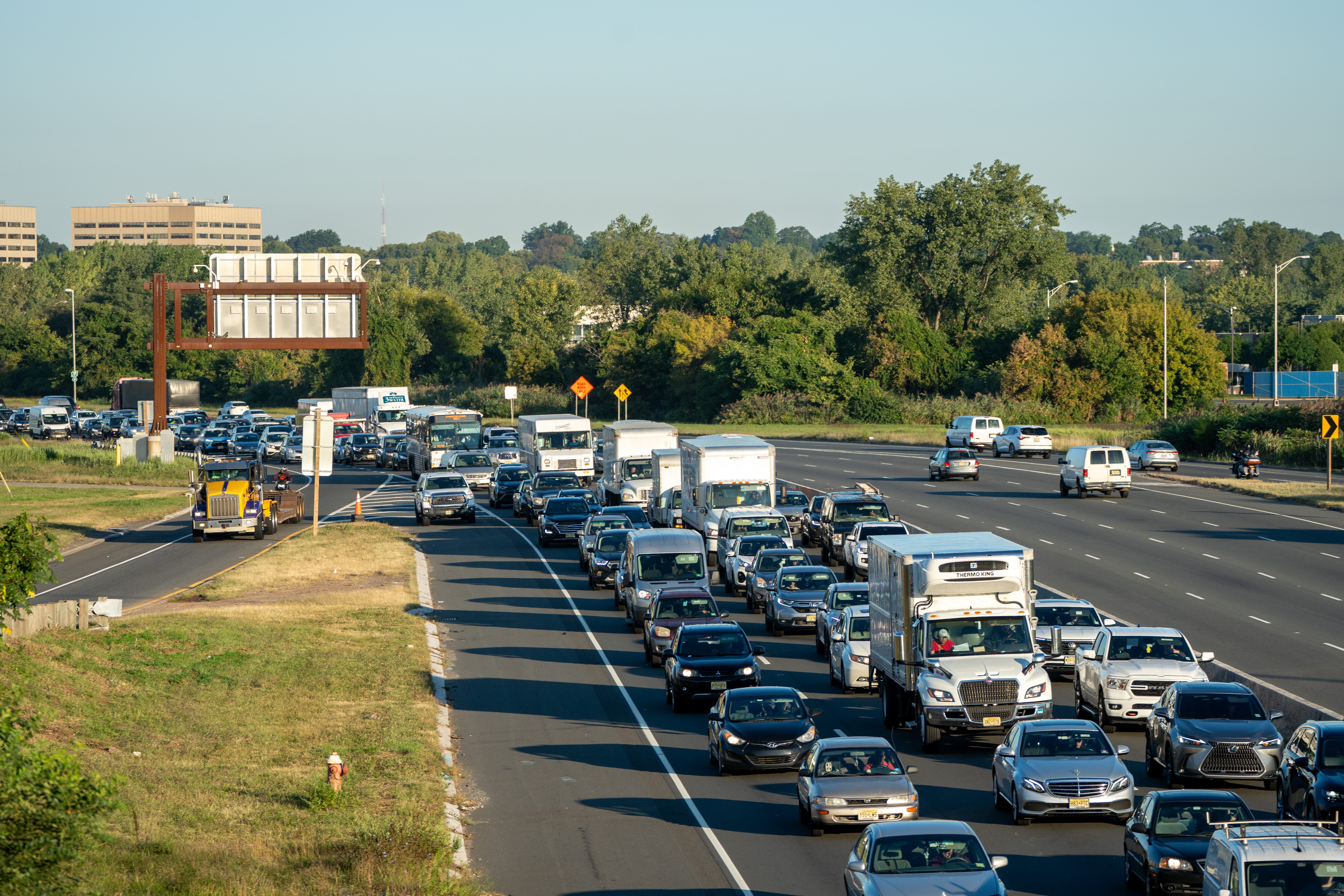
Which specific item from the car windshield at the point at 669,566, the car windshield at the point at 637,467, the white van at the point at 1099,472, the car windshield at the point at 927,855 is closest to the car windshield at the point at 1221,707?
the car windshield at the point at 927,855

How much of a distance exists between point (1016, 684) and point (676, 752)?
18.1 feet

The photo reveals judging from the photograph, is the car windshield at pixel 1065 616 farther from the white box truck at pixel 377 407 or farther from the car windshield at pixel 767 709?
the white box truck at pixel 377 407

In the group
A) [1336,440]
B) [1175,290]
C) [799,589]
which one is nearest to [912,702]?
[799,589]

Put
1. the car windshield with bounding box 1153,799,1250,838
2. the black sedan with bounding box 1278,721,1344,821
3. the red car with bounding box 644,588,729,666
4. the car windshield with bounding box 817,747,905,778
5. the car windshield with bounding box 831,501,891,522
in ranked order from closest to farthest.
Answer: the car windshield with bounding box 1153,799,1250,838 → the black sedan with bounding box 1278,721,1344,821 → the car windshield with bounding box 817,747,905,778 → the red car with bounding box 644,588,729,666 → the car windshield with bounding box 831,501,891,522

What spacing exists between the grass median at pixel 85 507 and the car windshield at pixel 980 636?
37.5 m

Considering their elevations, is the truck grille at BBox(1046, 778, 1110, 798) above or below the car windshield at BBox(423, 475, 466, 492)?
below

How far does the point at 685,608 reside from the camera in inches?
1182

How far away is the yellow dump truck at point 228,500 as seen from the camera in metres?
50.7

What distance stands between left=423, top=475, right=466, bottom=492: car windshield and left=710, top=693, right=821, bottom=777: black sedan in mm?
35432

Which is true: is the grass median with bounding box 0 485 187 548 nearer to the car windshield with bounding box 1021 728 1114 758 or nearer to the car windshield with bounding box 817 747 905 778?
the car windshield with bounding box 817 747 905 778

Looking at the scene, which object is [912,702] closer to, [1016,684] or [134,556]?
[1016,684]

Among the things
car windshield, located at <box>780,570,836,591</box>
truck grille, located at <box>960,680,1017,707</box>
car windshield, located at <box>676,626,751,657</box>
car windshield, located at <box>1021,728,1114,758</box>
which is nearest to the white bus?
car windshield, located at <box>780,570,836,591</box>

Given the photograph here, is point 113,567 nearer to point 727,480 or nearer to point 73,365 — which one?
point 727,480

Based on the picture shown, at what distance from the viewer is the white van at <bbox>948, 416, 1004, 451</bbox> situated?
80812mm
